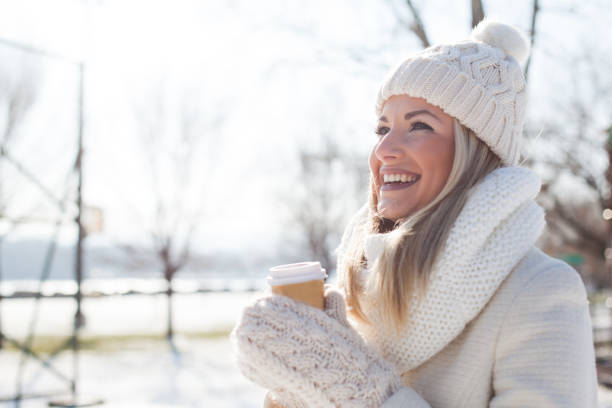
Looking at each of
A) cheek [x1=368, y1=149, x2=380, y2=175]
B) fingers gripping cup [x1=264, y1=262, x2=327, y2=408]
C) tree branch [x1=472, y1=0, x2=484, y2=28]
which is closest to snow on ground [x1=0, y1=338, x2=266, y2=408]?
tree branch [x1=472, y1=0, x2=484, y2=28]

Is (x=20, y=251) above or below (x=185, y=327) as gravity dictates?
below

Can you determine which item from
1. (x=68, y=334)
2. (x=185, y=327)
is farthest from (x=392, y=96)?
(x=185, y=327)

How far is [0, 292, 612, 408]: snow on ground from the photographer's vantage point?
24.6 ft

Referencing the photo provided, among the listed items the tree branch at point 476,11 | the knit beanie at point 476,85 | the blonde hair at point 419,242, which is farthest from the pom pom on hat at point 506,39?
the tree branch at point 476,11

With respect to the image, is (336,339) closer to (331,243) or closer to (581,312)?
(581,312)

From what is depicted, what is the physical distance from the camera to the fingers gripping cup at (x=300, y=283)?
152 centimetres

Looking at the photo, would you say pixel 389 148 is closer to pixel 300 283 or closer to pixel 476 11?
pixel 300 283

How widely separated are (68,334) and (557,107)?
36.1 ft

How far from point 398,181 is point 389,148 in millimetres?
102

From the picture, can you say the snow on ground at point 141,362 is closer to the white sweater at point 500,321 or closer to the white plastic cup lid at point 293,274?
the white plastic cup lid at point 293,274

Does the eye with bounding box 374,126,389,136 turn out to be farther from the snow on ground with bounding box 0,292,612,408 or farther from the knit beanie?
the snow on ground with bounding box 0,292,612,408

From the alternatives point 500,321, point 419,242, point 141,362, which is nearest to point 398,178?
point 419,242

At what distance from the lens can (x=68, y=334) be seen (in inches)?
503

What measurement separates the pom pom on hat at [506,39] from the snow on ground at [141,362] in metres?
1.44
